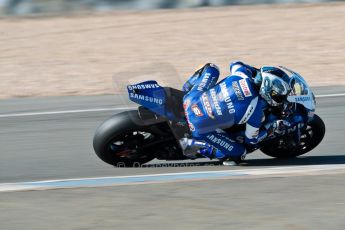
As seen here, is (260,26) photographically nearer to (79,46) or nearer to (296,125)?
(79,46)

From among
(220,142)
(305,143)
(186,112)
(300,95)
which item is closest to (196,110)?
(186,112)

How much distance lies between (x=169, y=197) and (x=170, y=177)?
118cm

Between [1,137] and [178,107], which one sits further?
[1,137]

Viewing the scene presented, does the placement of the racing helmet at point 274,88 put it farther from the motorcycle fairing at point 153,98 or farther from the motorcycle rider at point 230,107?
the motorcycle fairing at point 153,98

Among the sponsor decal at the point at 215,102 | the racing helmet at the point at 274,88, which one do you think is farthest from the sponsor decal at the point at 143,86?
the racing helmet at the point at 274,88

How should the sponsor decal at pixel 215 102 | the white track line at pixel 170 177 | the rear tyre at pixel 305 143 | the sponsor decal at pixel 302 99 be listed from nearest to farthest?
the white track line at pixel 170 177, the sponsor decal at pixel 215 102, the sponsor decal at pixel 302 99, the rear tyre at pixel 305 143

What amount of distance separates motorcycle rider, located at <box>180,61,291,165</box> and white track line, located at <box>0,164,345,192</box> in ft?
0.93

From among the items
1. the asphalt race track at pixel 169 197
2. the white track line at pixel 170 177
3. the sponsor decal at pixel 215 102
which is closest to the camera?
the asphalt race track at pixel 169 197

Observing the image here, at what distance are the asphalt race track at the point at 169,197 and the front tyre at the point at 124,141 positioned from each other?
115 millimetres

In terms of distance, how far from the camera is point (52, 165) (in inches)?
329

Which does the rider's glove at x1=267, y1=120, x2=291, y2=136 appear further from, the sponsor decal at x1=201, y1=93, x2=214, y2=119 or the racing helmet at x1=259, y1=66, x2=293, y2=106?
the sponsor decal at x1=201, y1=93, x2=214, y2=119

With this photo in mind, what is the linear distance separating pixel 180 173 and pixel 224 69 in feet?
21.9

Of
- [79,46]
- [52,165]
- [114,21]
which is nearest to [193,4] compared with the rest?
[114,21]

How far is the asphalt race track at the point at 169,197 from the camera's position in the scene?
5.62 meters
